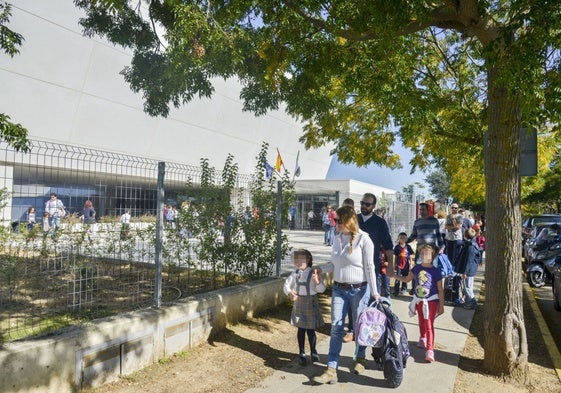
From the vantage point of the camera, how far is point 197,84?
8.59 metres

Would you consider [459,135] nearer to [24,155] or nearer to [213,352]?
[213,352]

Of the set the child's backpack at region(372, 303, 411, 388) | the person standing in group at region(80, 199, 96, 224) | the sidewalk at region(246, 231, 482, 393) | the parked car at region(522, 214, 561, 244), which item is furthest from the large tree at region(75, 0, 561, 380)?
the parked car at region(522, 214, 561, 244)

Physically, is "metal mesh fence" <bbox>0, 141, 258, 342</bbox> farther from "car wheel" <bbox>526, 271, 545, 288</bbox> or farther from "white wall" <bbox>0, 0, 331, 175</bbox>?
"white wall" <bbox>0, 0, 331, 175</bbox>

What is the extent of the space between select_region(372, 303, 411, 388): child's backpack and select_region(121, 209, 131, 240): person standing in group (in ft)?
11.3

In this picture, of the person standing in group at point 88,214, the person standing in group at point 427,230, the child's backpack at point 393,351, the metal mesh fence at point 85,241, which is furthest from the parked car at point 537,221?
the person standing in group at point 88,214

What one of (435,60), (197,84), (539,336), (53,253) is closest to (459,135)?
(435,60)

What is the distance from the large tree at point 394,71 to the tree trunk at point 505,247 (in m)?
0.01

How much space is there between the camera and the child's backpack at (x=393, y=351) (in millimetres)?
4434

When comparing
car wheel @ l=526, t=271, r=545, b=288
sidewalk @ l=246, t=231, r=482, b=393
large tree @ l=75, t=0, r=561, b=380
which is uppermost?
large tree @ l=75, t=0, r=561, b=380

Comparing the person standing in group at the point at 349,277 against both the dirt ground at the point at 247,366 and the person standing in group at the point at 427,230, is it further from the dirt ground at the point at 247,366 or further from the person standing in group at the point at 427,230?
the person standing in group at the point at 427,230

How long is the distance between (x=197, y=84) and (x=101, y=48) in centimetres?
1603

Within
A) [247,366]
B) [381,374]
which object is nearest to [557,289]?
[381,374]

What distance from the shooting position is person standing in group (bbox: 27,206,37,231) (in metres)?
5.07

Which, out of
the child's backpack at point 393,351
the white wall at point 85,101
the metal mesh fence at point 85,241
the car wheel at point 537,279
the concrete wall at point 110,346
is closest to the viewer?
the concrete wall at point 110,346
